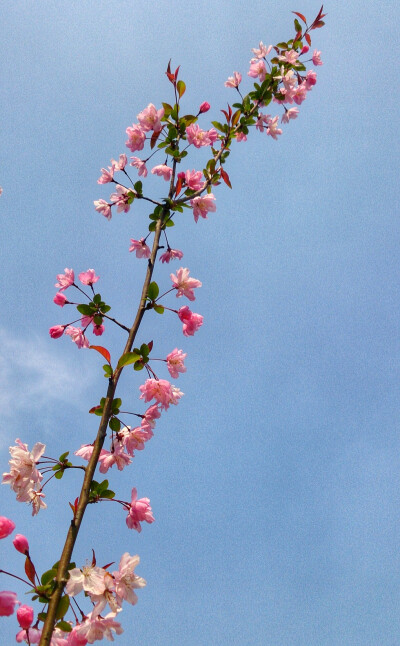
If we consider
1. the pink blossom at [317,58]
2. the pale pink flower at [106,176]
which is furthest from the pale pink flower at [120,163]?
the pink blossom at [317,58]

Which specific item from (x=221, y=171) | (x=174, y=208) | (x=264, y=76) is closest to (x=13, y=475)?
(x=174, y=208)

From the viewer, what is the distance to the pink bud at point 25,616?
1808mm

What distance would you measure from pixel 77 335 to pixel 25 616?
1.82 m

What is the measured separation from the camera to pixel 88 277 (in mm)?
3238

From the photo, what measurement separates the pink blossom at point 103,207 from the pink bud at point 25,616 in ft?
9.48

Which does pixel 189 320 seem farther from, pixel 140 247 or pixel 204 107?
pixel 204 107

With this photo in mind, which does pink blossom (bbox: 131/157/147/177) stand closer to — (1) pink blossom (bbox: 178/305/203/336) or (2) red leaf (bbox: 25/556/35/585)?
(1) pink blossom (bbox: 178/305/203/336)

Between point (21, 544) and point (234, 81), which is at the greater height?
point (234, 81)

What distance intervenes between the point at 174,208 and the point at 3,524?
230 cm

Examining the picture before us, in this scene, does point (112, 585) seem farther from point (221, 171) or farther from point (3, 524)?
point (221, 171)

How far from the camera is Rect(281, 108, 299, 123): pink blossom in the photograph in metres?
5.23

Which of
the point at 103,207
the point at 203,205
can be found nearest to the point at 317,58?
the point at 203,205

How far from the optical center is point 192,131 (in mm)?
3783

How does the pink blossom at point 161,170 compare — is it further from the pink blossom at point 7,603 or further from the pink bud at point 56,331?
the pink blossom at point 7,603
